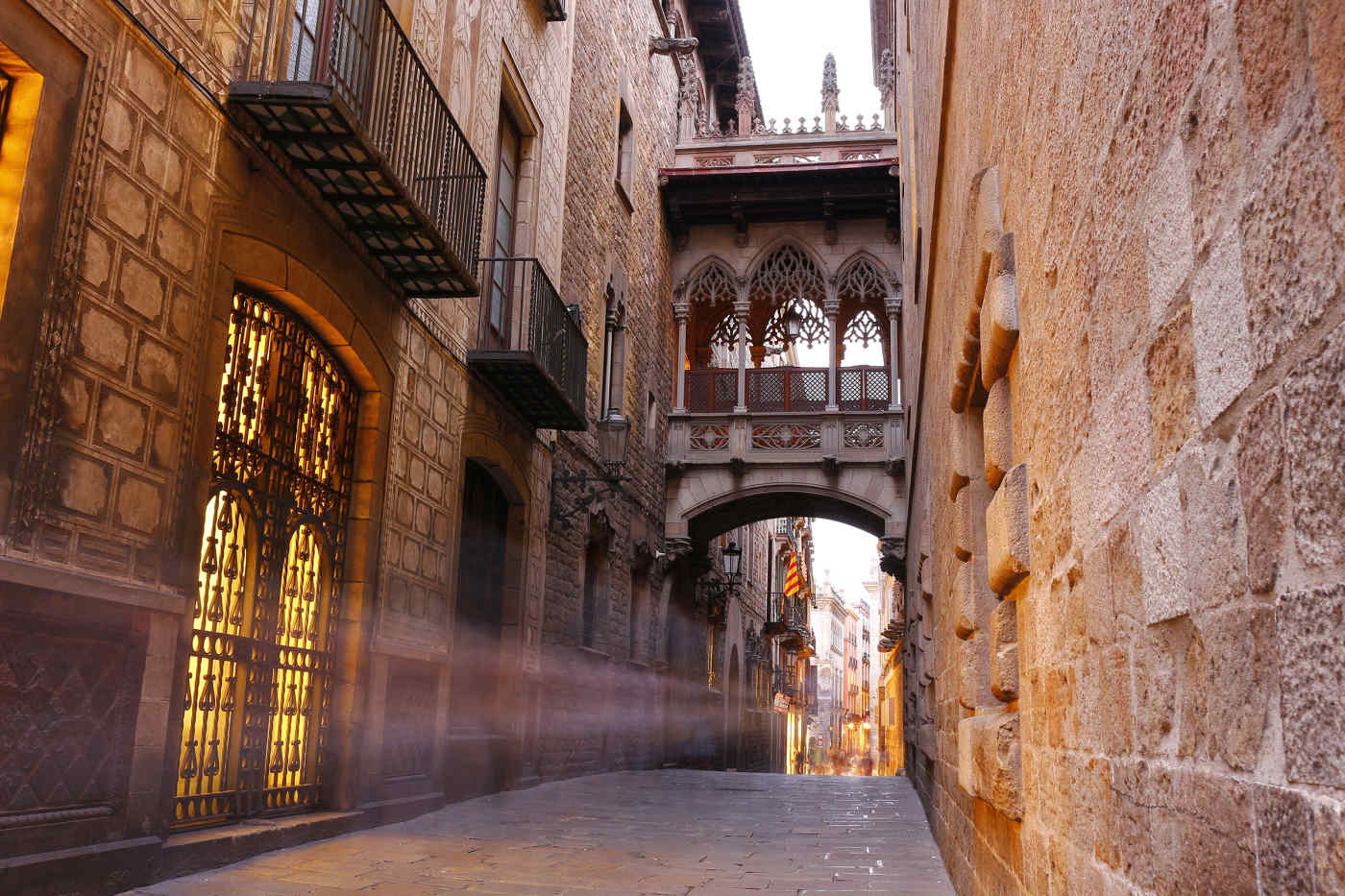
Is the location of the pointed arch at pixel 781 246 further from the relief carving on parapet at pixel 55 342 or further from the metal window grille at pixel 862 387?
the relief carving on parapet at pixel 55 342

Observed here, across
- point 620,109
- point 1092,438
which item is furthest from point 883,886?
point 620,109

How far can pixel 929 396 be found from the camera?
24.5 feet

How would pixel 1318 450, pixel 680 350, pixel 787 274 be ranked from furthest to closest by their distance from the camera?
pixel 787 274 < pixel 680 350 < pixel 1318 450

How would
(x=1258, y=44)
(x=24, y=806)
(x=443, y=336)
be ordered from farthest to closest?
(x=443, y=336) → (x=24, y=806) → (x=1258, y=44)

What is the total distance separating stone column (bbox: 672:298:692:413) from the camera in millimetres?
19281

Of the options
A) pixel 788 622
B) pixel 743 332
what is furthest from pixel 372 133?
pixel 788 622

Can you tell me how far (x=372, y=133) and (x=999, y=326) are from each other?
5611 millimetres

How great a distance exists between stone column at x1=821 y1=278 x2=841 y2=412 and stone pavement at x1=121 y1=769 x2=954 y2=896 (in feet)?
28.6

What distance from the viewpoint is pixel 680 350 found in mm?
19391

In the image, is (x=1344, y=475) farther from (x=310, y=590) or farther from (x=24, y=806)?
(x=310, y=590)

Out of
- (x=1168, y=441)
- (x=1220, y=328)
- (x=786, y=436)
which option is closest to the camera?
(x=1220, y=328)

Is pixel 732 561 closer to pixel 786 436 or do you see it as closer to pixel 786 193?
pixel 786 436

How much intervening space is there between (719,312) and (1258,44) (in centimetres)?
2041

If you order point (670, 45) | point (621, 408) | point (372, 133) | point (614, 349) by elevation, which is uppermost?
point (670, 45)
